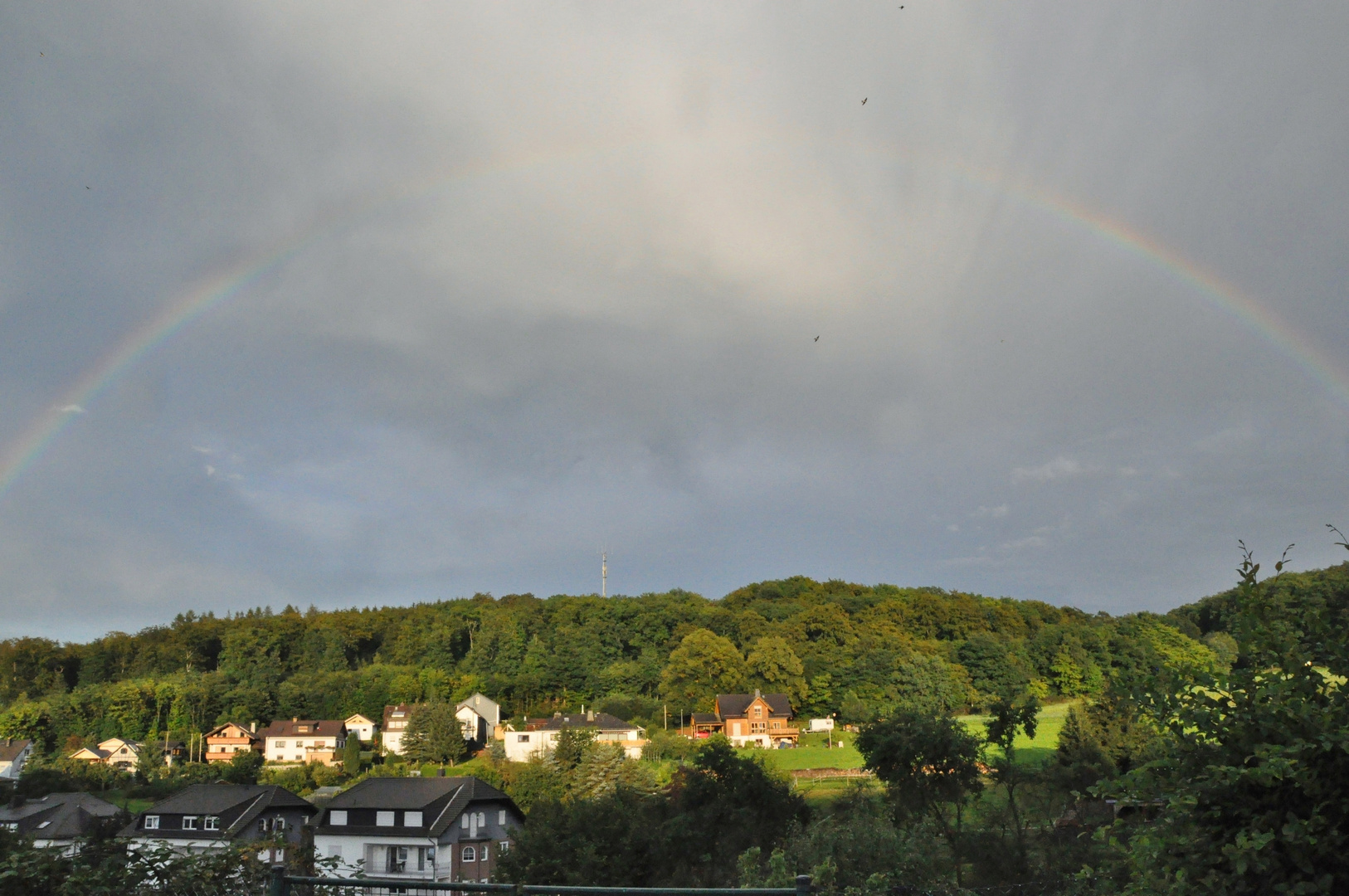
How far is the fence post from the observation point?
5.84 metres

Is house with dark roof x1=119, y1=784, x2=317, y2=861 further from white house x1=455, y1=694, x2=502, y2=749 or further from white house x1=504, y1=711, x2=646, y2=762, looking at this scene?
white house x1=455, y1=694, x2=502, y2=749

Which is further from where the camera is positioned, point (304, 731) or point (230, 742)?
point (230, 742)

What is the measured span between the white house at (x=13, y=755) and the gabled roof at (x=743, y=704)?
69.4 metres

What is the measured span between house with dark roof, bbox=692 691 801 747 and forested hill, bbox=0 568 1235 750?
3035 mm

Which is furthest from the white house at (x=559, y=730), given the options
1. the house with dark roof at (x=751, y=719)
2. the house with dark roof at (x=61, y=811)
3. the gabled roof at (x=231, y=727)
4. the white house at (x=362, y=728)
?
the gabled roof at (x=231, y=727)

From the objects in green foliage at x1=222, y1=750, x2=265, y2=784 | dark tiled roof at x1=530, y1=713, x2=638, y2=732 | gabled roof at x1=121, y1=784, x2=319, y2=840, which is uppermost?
dark tiled roof at x1=530, y1=713, x2=638, y2=732

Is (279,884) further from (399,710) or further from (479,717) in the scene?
(399,710)

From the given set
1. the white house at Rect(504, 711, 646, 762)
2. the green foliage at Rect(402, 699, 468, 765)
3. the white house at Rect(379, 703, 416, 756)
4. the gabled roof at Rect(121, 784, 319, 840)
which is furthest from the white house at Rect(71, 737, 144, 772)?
the gabled roof at Rect(121, 784, 319, 840)

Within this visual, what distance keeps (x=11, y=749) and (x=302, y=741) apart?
29.9 meters

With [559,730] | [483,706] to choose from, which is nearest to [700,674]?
[559,730]

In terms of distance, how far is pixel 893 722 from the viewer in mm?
24422

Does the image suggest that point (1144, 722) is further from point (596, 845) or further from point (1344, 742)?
point (596, 845)

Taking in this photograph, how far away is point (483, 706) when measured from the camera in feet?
333

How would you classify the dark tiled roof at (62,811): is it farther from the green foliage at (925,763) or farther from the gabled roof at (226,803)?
the green foliage at (925,763)
